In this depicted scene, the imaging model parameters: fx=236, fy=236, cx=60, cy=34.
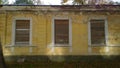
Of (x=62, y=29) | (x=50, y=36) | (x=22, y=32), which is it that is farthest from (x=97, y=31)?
(x=22, y=32)

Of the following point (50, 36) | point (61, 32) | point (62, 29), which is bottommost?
point (50, 36)

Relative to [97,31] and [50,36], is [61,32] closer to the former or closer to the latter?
[50,36]

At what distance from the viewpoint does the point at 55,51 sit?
60.3 feet

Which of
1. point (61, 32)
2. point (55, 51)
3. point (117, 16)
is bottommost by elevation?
point (55, 51)

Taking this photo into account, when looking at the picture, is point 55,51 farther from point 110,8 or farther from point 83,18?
point 110,8

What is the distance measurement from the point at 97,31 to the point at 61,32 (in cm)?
285

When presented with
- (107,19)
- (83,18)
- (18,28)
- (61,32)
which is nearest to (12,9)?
(18,28)

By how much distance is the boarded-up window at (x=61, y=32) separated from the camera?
61.1 feet

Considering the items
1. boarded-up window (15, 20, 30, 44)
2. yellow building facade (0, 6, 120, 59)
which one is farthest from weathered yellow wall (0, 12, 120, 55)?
boarded-up window (15, 20, 30, 44)

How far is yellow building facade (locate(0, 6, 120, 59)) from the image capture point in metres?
18.4

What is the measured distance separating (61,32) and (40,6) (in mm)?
2622

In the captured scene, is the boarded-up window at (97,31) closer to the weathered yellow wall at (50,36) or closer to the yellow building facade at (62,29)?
the yellow building facade at (62,29)

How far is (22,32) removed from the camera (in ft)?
61.1

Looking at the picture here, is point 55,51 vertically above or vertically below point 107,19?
below
